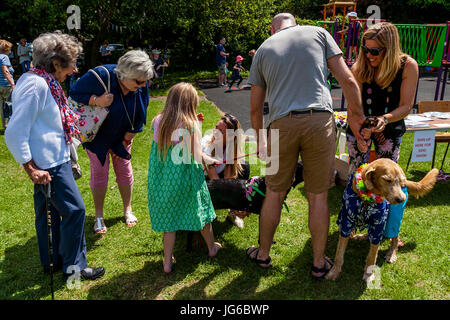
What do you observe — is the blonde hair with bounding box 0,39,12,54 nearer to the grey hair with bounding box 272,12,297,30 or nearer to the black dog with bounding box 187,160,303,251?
the black dog with bounding box 187,160,303,251

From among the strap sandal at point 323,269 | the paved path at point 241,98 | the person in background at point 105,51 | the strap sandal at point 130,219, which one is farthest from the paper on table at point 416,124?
the person in background at point 105,51

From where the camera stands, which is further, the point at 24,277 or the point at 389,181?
the point at 24,277

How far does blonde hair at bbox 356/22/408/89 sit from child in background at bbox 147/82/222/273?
1455mm

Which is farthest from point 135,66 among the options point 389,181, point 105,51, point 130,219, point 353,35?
point 105,51

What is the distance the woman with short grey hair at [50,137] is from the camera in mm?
2395

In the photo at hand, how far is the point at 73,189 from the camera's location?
9.02 ft

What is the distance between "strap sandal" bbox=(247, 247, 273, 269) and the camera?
121 inches

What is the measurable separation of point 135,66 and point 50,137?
943 mm

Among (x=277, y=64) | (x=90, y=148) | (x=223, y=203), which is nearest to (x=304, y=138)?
(x=277, y=64)

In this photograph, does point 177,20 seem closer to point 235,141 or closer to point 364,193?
point 235,141

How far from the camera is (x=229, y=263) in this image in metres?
3.18

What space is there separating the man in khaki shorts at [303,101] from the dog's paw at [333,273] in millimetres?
164

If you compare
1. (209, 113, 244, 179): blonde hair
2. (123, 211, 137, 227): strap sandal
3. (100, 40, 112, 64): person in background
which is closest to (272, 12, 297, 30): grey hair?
(209, 113, 244, 179): blonde hair
